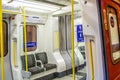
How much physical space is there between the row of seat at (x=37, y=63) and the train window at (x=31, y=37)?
33cm

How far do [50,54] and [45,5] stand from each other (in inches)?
84.4

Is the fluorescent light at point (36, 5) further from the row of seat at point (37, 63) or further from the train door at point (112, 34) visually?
the train door at point (112, 34)

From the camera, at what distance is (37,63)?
715 cm

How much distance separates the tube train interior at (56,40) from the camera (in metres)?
1.70

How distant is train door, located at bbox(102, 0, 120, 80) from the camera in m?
1.74

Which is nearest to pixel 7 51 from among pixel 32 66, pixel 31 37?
pixel 32 66

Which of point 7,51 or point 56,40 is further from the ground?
point 56,40

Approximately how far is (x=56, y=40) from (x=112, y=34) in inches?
233

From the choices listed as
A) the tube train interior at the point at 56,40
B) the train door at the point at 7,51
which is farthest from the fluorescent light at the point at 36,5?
the train door at the point at 7,51

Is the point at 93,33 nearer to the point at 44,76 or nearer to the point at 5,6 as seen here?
the point at 5,6

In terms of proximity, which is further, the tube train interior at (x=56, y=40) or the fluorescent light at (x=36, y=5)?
the fluorescent light at (x=36, y=5)

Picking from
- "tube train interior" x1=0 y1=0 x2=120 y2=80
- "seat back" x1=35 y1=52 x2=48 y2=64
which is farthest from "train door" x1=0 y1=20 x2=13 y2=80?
"seat back" x1=35 y1=52 x2=48 y2=64

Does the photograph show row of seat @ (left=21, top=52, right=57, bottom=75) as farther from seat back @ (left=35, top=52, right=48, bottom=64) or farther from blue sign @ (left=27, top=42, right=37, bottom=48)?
blue sign @ (left=27, top=42, right=37, bottom=48)

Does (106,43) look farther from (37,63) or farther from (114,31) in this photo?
(37,63)
